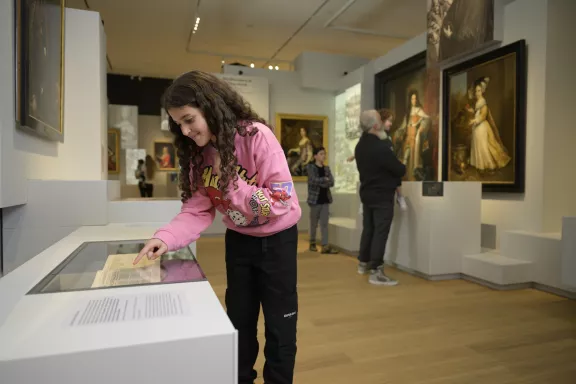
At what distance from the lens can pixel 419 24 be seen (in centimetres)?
826

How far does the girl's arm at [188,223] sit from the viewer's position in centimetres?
154

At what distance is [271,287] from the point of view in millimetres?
1688

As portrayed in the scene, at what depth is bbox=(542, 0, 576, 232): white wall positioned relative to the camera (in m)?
4.55

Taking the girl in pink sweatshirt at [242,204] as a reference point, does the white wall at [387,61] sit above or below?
above

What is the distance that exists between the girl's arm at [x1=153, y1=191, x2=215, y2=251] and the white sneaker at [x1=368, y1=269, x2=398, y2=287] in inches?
127

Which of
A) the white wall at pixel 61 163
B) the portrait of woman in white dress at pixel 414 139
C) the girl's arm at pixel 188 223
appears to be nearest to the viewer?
the girl's arm at pixel 188 223

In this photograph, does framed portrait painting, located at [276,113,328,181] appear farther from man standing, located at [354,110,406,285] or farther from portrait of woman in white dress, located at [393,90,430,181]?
man standing, located at [354,110,406,285]

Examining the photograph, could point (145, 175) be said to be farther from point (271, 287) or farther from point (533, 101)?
point (271, 287)

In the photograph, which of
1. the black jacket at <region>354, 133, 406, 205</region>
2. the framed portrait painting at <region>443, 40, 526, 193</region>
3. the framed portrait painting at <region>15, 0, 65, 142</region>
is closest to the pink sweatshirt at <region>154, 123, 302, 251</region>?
the framed portrait painting at <region>15, 0, 65, 142</region>

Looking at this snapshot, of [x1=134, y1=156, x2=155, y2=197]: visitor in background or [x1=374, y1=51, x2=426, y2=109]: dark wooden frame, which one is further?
[x1=134, y1=156, x2=155, y2=197]: visitor in background

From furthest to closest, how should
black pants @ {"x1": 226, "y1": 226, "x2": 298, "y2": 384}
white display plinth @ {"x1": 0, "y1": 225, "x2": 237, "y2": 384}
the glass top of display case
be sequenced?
black pants @ {"x1": 226, "y1": 226, "x2": 298, "y2": 384} → the glass top of display case → white display plinth @ {"x1": 0, "y1": 225, "x2": 237, "y2": 384}

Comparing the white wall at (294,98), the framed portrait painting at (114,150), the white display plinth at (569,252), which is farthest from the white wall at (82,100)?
the framed portrait painting at (114,150)

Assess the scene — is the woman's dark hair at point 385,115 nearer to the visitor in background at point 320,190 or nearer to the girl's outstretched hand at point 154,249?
the visitor in background at point 320,190

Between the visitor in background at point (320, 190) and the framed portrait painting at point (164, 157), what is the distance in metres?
7.59
